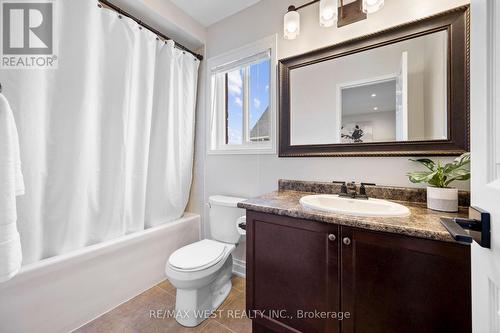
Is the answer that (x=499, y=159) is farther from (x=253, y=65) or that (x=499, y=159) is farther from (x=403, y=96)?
(x=253, y=65)

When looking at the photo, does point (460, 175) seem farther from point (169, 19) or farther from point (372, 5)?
point (169, 19)

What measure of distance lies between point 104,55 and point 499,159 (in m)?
1.95

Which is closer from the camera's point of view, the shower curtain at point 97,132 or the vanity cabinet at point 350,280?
the vanity cabinet at point 350,280

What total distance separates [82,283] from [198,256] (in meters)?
0.72

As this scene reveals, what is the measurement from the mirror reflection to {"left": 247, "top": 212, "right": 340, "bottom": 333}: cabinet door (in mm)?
711

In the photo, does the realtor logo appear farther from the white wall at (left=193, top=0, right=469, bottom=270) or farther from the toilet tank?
the toilet tank

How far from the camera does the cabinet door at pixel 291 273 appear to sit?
0.91 meters

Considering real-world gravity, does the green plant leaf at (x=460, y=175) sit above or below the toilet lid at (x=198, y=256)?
above

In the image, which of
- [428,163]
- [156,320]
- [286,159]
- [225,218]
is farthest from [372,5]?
[156,320]

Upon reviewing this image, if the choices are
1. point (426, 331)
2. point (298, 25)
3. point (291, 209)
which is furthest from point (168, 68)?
point (426, 331)

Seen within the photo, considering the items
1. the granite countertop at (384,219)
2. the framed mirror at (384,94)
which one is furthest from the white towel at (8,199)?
the framed mirror at (384,94)

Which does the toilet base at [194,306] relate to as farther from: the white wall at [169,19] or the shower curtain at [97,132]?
the white wall at [169,19]

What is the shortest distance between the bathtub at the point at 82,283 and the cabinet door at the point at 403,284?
1.45 metres

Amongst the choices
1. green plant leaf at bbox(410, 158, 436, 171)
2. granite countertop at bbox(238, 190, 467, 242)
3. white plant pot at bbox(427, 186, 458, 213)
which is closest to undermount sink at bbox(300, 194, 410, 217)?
granite countertop at bbox(238, 190, 467, 242)
